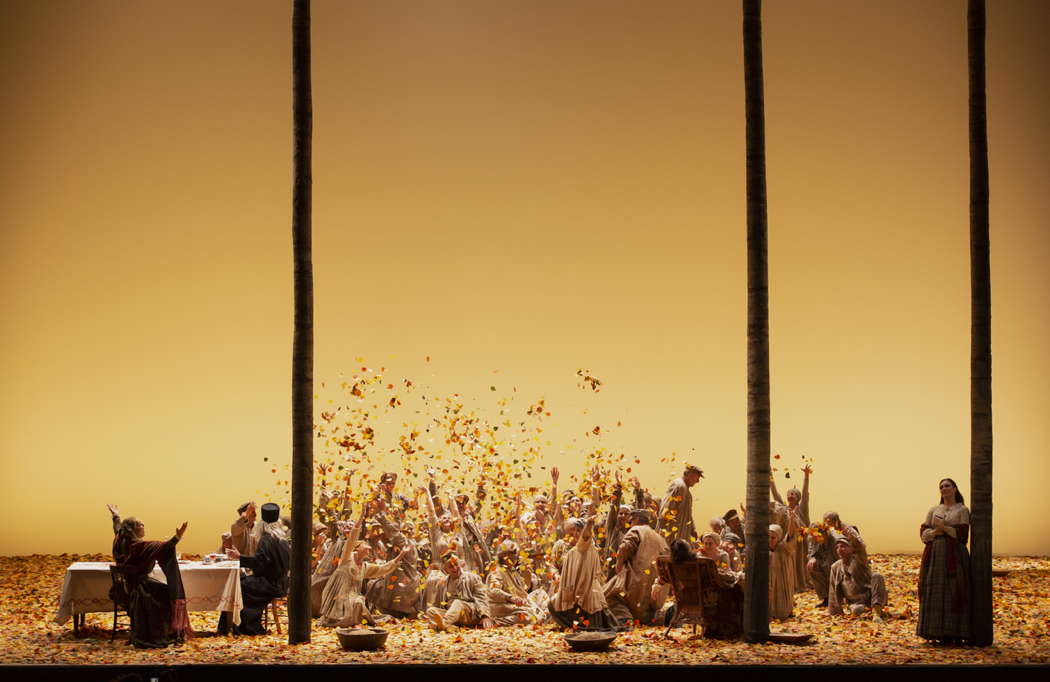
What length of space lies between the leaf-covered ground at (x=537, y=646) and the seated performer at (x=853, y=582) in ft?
0.71

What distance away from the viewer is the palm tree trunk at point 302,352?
11.4 metres

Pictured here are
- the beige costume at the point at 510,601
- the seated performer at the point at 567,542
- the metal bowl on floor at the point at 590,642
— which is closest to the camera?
the metal bowl on floor at the point at 590,642

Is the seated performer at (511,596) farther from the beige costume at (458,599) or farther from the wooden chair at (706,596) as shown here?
the wooden chair at (706,596)

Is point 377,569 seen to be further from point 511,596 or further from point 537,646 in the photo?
point 537,646

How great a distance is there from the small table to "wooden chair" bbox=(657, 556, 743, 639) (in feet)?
13.7

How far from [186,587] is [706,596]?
198 inches

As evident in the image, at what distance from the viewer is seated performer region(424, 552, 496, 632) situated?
40.8ft

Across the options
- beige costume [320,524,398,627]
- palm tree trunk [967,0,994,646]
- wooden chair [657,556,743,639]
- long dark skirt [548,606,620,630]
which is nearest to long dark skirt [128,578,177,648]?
beige costume [320,524,398,627]

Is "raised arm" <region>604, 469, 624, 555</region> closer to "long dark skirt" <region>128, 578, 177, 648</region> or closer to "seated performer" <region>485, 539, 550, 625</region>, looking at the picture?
"seated performer" <region>485, 539, 550, 625</region>

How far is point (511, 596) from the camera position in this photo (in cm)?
1262

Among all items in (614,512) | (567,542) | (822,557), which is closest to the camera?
(567,542)

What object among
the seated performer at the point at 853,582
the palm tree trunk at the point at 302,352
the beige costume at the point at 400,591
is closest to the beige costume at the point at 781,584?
the seated performer at the point at 853,582

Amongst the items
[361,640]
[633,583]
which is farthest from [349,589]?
[633,583]
